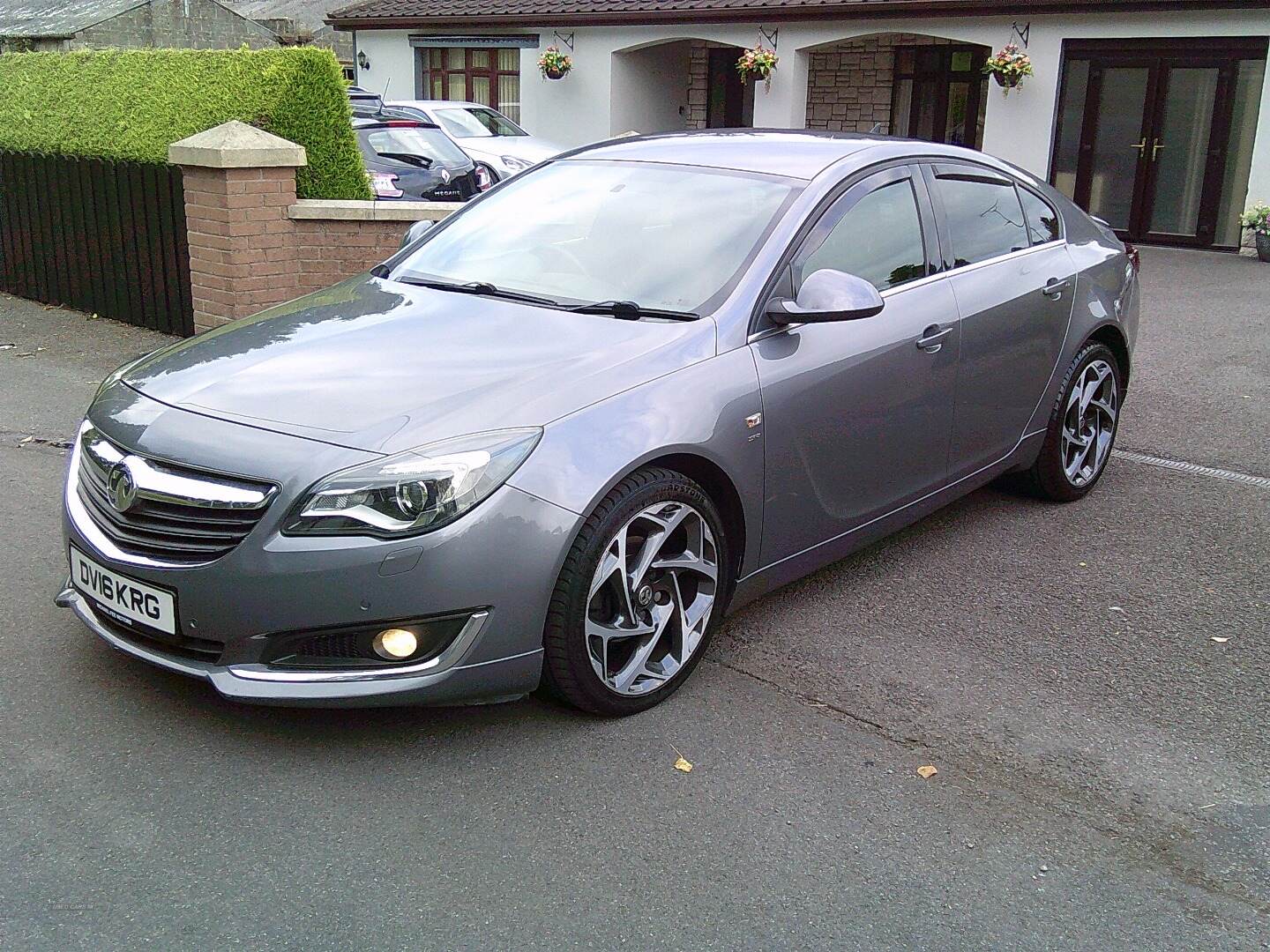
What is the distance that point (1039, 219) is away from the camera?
18.5ft

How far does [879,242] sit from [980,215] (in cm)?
81

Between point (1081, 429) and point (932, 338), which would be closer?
point (932, 338)

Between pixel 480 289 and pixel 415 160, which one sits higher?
pixel 480 289

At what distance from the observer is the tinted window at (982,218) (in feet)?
16.4

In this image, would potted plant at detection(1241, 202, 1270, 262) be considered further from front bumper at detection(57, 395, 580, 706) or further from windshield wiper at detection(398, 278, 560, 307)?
front bumper at detection(57, 395, 580, 706)

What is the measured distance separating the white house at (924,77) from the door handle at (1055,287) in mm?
11123

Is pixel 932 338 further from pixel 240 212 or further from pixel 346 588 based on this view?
pixel 240 212

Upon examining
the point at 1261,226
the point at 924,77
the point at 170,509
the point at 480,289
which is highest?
the point at 924,77

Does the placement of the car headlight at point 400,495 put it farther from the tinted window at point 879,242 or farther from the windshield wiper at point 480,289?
the tinted window at point 879,242

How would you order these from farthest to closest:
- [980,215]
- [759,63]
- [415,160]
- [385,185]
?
[759,63], [415,160], [385,185], [980,215]

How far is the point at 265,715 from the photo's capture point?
364 centimetres

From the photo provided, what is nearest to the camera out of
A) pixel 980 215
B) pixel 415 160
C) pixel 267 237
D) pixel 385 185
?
pixel 980 215

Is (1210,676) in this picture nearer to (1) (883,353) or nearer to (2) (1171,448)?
(1) (883,353)

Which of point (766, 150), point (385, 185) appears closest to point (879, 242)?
point (766, 150)
